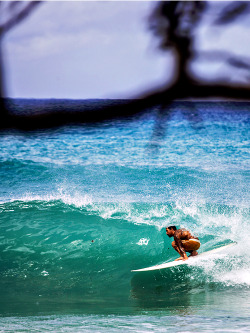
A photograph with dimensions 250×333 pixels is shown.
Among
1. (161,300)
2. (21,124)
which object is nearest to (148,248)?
(161,300)

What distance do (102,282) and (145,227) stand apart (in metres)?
2.67

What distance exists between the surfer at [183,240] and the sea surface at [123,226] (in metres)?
0.58

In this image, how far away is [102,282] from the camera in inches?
291

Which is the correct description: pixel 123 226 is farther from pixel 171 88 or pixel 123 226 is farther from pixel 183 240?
pixel 171 88

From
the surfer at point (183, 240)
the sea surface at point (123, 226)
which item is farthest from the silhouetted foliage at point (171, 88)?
the surfer at point (183, 240)

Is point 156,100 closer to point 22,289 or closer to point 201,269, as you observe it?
point 22,289

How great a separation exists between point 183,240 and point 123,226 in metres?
3.11

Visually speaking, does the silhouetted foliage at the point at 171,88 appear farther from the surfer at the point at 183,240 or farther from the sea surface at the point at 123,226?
the surfer at the point at 183,240

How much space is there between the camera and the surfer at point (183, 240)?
22.5 ft

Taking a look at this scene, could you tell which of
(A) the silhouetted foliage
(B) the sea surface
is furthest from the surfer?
(A) the silhouetted foliage

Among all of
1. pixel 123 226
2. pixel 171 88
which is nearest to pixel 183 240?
pixel 123 226

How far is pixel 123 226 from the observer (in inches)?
391

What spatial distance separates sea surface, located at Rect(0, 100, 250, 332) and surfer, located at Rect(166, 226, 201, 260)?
1.90 ft

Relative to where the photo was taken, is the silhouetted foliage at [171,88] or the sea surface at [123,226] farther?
the sea surface at [123,226]
